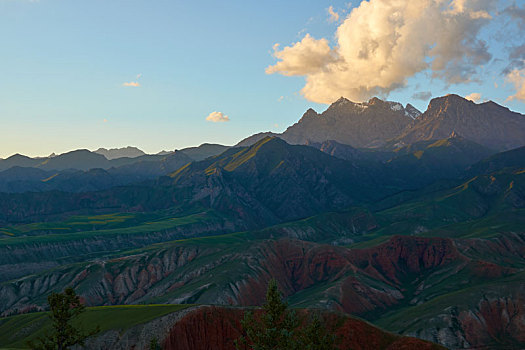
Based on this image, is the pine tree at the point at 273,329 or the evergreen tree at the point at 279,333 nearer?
the evergreen tree at the point at 279,333

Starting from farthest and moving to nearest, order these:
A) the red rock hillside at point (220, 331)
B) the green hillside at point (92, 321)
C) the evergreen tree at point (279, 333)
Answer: the green hillside at point (92, 321)
the red rock hillside at point (220, 331)
the evergreen tree at point (279, 333)

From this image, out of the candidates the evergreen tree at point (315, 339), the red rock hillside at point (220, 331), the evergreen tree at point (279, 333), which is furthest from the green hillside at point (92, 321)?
the evergreen tree at point (315, 339)

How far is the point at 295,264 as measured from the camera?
561ft

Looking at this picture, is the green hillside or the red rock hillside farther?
the green hillside

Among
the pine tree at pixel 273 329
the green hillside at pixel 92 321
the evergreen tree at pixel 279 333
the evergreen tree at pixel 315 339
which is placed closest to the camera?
the evergreen tree at pixel 315 339

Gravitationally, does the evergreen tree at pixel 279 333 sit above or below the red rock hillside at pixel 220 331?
above

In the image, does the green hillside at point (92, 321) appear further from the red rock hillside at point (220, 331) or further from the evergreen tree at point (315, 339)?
the evergreen tree at point (315, 339)

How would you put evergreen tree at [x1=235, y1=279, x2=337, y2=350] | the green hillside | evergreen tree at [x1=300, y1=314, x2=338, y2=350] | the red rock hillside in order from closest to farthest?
evergreen tree at [x1=300, y1=314, x2=338, y2=350]
evergreen tree at [x1=235, y1=279, x2=337, y2=350]
the red rock hillside
the green hillside

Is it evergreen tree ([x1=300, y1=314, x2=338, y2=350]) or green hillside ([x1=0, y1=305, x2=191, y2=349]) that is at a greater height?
evergreen tree ([x1=300, y1=314, x2=338, y2=350])

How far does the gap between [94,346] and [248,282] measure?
78.3 m

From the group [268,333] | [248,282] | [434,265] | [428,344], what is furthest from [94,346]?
[434,265]

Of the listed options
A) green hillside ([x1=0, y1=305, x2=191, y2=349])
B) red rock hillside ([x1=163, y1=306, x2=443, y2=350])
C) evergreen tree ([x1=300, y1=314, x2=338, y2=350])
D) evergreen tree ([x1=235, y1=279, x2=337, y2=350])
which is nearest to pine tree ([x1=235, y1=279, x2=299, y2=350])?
evergreen tree ([x1=235, y1=279, x2=337, y2=350])

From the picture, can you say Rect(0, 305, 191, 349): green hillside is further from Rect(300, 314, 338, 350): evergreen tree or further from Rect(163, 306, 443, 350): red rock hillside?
Rect(300, 314, 338, 350): evergreen tree

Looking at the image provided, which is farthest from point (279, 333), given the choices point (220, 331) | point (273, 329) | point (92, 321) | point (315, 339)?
point (92, 321)
